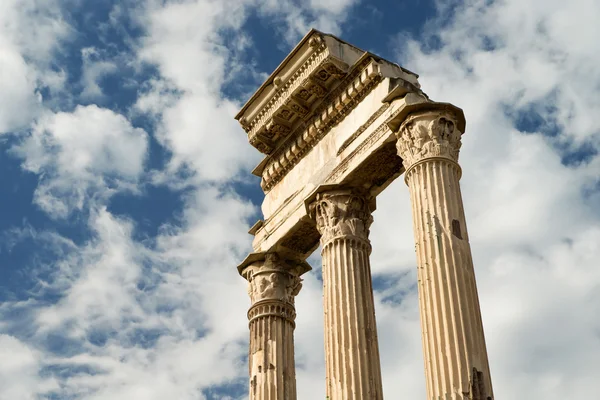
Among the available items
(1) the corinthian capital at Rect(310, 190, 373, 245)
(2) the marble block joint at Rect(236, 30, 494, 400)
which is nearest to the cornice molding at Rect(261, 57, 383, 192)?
(2) the marble block joint at Rect(236, 30, 494, 400)

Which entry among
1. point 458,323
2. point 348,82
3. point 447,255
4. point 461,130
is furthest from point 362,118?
point 458,323

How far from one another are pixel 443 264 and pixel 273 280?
700 centimetres

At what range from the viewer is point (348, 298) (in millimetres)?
19469

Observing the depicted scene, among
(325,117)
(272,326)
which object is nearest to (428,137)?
(325,117)

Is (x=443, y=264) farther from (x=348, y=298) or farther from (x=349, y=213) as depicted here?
(x=349, y=213)

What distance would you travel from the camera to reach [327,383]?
18.7 meters

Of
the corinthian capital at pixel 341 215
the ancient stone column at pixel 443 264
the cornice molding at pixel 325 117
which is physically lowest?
the ancient stone column at pixel 443 264

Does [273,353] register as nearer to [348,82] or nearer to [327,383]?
[327,383]

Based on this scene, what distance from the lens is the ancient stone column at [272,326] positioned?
70.6 ft

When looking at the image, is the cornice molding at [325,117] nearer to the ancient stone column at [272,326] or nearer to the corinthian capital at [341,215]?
the corinthian capital at [341,215]

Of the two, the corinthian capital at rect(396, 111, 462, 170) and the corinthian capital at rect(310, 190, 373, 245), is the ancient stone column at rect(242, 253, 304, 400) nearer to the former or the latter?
the corinthian capital at rect(310, 190, 373, 245)

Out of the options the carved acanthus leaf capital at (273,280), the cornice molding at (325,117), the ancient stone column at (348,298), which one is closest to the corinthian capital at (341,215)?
the ancient stone column at (348,298)

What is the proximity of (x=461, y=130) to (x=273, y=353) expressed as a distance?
23.3 ft

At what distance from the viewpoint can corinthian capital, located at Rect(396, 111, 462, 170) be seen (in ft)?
59.9
